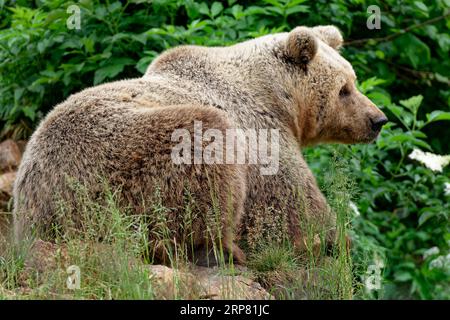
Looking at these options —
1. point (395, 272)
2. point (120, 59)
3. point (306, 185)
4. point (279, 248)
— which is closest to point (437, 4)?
point (395, 272)

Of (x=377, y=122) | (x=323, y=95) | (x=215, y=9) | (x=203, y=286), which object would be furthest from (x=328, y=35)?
(x=203, y=286)

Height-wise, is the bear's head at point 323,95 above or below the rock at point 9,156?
above

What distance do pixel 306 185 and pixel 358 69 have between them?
11.7 feet

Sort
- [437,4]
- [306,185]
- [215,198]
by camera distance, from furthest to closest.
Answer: [437,4], [306,185], [215,198]

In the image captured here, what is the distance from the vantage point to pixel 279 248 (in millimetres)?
5047

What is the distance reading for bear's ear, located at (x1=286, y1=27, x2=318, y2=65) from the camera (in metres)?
6.10

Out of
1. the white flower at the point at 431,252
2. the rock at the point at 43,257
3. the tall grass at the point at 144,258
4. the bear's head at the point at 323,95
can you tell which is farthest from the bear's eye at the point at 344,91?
the rock at the point at 43,257

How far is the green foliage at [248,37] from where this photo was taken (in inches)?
306

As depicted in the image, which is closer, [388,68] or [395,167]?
[395,167]

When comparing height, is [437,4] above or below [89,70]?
above

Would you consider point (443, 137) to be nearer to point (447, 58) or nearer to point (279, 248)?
point (447, 58)

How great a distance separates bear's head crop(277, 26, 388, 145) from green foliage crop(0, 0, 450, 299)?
40.1 inches

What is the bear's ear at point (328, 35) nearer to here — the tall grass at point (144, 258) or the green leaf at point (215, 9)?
the green leaf at point (215, 9)
